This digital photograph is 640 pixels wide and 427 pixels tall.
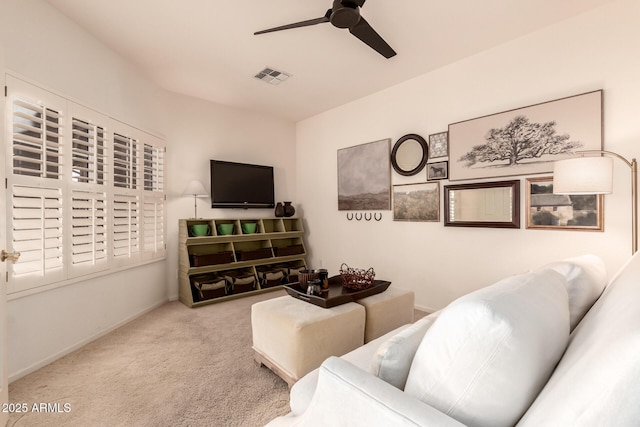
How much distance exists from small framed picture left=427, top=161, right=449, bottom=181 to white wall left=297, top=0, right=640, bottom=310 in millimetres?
80

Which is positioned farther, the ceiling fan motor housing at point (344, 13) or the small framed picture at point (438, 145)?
the small framed picture at point (438, 145)

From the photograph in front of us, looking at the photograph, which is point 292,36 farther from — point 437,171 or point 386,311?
point 386,311

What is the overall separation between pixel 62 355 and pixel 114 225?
1178mm

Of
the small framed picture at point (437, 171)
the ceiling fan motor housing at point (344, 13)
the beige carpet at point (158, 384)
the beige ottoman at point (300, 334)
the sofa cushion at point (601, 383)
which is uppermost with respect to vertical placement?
the ceiling fan motor housing at point (344, 13)

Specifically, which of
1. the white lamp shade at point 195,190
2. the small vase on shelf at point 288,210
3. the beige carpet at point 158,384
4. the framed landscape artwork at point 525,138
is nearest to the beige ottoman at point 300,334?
the beige carpet at point 158,384

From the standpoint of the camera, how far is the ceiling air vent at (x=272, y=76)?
332 cm

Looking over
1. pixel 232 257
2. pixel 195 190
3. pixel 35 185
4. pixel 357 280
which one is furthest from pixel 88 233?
pixel 357 280

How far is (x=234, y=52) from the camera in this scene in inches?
114

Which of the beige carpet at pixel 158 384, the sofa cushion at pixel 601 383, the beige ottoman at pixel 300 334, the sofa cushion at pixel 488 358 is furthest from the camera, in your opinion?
the beige ottoman at pixel 300 334

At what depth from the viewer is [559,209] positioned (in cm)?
251

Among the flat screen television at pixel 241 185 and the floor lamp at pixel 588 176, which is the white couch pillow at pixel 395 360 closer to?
the floor lamp at pixel 588 176

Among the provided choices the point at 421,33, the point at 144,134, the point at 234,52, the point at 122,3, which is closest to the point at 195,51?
the point at 234,52

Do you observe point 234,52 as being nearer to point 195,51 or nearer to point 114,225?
point 195,51

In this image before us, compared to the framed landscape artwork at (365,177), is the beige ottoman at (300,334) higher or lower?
lower
